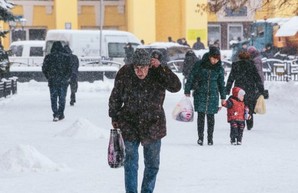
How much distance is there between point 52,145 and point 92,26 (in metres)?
47.0

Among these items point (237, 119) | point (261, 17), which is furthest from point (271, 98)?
point (261, 17)

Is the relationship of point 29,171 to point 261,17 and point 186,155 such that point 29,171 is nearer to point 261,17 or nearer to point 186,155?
point 186,155

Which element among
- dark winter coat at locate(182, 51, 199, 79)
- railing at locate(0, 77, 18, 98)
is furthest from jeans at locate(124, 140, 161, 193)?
dark winter coat at locate(182, 51, 199, 79)

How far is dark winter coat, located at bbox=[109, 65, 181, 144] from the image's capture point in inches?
363

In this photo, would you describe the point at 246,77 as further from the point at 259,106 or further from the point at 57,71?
Answer: the point at 57,71

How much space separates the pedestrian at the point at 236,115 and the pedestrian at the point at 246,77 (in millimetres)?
936

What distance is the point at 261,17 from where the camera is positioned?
62.7 m

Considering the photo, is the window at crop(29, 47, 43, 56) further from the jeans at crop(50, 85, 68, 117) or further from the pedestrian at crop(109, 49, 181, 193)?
the pedestrian at crop(109, 49, 181, 193)

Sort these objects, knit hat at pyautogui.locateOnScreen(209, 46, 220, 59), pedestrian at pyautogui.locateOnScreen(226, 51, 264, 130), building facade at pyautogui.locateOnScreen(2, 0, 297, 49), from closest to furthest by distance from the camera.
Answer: knit hat at pyautogui.locateOnScreen(209, 46, 220, 59) → pedestrian at pyautogui.locateOnScreen(226, 51, 264, 130) → building facade at pyautogui.locateOnScreen(2, 0, 297, 49)

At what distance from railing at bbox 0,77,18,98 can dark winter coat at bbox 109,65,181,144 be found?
20603mm

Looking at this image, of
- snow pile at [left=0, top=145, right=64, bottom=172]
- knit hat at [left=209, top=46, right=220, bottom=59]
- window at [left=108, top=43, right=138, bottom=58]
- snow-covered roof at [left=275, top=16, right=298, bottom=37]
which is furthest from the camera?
snow-covered roof at [left=275, top=16, right=298, bottom=37]

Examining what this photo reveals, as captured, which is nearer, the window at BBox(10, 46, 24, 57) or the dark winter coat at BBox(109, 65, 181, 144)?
the dark winter coat at BBox(109, 65, 181, 144)

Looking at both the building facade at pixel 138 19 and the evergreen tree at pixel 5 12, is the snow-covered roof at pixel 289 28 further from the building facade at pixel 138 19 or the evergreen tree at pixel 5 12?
the evergreen tree at pixel 5 12

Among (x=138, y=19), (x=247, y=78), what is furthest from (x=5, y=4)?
(x=138, y=19)
